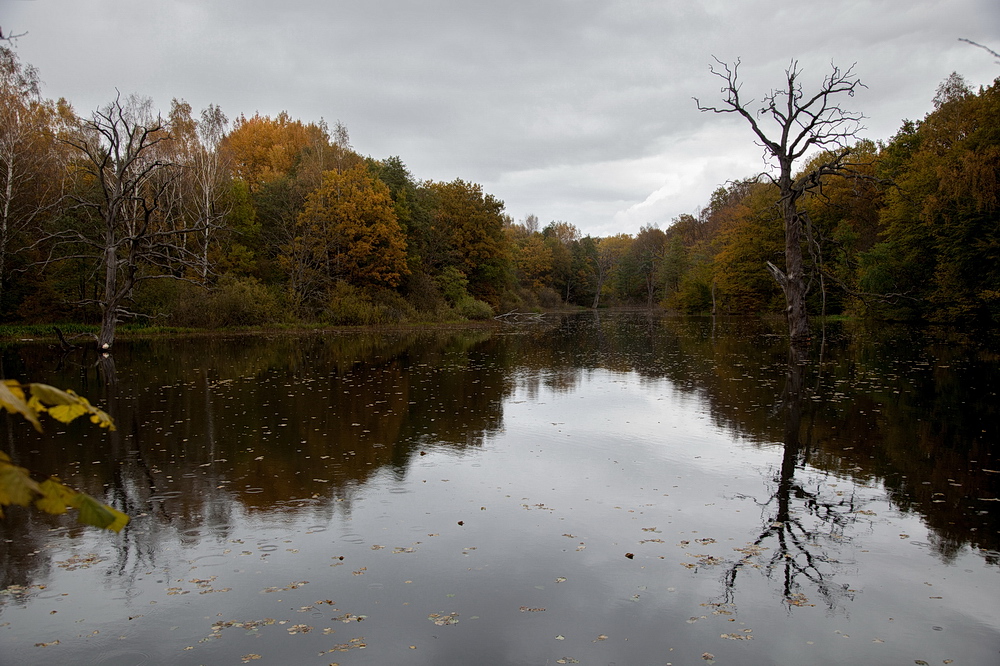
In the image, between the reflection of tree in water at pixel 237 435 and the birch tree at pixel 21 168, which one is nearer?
the reflection of tree in water at pixel 237 435

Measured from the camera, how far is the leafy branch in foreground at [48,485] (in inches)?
70.2

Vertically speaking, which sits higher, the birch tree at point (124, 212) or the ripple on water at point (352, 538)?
the birch tree at point (124, 212)

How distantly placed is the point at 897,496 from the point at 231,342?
29851mm

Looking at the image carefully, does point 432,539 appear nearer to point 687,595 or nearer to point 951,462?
point 687,595

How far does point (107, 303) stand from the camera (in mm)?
20641

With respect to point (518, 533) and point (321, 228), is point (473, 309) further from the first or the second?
point (518, 533)

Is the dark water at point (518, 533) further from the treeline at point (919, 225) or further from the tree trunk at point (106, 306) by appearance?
the treeline at point (919, 225)

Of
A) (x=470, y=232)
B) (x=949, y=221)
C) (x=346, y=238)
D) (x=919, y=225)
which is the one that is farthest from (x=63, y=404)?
(x=470, y=232)

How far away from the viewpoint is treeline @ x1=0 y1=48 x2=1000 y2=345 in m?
27.6

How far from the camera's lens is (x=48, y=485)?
6.79ft

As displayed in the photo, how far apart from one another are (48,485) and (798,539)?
668 cm

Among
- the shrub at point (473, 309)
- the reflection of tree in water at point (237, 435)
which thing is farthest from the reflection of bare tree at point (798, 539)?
the shrub at point (473, 309)

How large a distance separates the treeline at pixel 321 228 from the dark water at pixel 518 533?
12547 mm

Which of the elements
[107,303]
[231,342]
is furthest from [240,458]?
[231,342]
